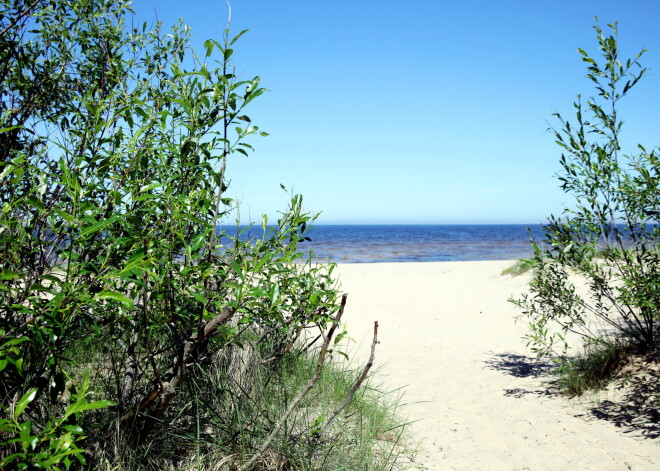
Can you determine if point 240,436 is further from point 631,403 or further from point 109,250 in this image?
point 631,403

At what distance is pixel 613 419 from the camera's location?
16.5 feet

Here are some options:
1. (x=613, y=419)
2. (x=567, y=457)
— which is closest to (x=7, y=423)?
(x=567, y=457)

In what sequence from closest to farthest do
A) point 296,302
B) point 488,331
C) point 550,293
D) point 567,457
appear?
point 296,302 → point 567,457 → point 550,293 → point 488,331

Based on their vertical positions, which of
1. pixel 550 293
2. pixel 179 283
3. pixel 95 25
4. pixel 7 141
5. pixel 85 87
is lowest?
pixel 550 293

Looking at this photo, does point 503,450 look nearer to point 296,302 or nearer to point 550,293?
point 550,293

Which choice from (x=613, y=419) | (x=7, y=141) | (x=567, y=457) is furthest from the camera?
(x=613, y=419)

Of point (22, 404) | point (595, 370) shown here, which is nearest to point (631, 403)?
point (595, 370)

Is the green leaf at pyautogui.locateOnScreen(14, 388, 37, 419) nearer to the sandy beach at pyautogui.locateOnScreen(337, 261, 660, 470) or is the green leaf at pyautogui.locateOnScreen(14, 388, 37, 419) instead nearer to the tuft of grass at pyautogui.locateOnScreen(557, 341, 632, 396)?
the sandy beach at pyautogui.locateOnScreen(337, 261, 660, 470)

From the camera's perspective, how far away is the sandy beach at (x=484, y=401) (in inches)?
173

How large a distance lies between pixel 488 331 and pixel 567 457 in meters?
5.06

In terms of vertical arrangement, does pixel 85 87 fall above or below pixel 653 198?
above

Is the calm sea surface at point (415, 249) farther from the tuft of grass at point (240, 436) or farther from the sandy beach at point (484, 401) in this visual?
the sandy beach at point (484, 401)

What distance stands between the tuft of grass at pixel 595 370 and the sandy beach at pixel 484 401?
8.5 inches

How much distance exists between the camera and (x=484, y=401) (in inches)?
232
